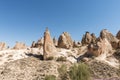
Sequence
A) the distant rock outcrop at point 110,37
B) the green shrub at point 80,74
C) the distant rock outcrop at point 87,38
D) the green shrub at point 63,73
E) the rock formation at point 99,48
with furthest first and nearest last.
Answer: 1. the distant rock outcrop at point 87,38
2. the distant rock outcrop at point 110,37
3. the rock formation at point 99,48
4. the green shrub at point 63,73
5. the green shrub at point 80,74

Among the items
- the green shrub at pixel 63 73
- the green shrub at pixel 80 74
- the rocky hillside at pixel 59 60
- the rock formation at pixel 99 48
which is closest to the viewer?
the green shrub at pixel 80 74

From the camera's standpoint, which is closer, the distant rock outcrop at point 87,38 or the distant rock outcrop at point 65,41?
the distant rock outcrop at point 65,41

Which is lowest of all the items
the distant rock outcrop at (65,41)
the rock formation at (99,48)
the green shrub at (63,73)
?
the green shrub at (63,73)

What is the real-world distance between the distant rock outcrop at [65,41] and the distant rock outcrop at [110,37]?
9235mm

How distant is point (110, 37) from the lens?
1880 inches

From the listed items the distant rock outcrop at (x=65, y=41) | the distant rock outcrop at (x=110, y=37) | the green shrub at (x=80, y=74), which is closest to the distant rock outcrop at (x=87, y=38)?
the distant rock outcrop at (x=65, y=41)

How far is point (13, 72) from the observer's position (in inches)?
1356

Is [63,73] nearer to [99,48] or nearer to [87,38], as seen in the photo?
[99,48]

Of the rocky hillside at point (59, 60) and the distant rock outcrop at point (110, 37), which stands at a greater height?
the distant rock outcrop at point (110, 37)

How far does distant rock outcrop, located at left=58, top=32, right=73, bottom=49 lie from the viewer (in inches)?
2008

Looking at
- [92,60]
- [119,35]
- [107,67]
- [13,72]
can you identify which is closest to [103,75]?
[107,67]

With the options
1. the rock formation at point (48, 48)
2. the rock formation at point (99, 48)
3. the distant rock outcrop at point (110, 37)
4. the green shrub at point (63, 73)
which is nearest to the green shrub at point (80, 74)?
the green shrub at point (63, 73)

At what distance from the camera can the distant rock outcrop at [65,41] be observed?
167 ft

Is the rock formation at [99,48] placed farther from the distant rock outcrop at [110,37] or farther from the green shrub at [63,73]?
the green shrub at [63,73]
